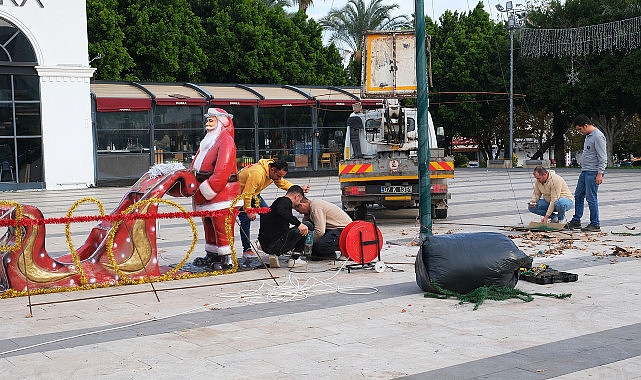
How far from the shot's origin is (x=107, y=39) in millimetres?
35938

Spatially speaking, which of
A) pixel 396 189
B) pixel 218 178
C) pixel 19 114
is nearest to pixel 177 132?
pixel 19 114

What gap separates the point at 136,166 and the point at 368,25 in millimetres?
23295

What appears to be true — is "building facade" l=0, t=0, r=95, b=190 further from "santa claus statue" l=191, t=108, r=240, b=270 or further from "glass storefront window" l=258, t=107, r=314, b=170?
"santa claus statue" l=191, t=108, r=240, b=270

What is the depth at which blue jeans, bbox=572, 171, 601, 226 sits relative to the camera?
1259 cm

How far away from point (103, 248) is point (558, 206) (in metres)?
7.05

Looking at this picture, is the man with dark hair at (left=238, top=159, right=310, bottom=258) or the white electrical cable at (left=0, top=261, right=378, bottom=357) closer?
the white electrical cable at (left=0, top=261, right=378, bottom=357)

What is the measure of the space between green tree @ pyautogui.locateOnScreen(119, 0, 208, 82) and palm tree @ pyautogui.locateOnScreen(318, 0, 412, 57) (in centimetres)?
1233

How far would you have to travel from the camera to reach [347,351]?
19.7 ft

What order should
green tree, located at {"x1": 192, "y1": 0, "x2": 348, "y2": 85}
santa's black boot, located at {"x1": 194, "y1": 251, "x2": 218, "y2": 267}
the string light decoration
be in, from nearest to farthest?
santa's black boot, located at {"x1": 194, "y1": 251, "x2": 218, "y2": 267}
the string light decoration
green tree, located at {"x1": 192, "y1": 0, "x2": 348, "y2": 85}

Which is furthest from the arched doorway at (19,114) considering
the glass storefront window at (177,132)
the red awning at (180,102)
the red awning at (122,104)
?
the glass storefront window at (177,132)

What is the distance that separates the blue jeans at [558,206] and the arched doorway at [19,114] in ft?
66.2

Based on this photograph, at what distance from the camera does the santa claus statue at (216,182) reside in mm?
9805

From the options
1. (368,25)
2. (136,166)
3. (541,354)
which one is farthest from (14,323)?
(368,25)

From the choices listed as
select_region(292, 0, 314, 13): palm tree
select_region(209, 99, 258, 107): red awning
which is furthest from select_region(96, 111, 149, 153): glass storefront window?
select_region(292, 0, 314, 13): palm tree
